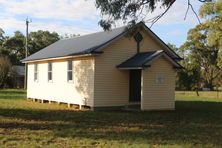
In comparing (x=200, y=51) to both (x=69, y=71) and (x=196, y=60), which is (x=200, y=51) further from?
(x=69, y=71)

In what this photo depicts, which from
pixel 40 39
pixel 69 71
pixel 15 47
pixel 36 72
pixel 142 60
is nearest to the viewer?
pixel 142 60

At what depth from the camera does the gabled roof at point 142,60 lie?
22.9 m

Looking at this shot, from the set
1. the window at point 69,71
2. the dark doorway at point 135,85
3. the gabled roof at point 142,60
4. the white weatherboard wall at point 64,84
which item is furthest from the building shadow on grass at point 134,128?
the window at point 69,71

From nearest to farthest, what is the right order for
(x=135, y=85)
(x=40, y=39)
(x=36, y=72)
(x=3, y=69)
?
(x=135, y=85), (x=36, y=72), (x=3, y=69), (x=40, y=39)

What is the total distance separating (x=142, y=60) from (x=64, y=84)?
256 inches

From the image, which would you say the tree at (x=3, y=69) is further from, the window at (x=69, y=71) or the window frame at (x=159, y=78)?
the window frame at (x=159, y=78)

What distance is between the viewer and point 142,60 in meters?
23.4

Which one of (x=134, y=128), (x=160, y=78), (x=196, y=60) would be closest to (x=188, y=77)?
(x=196, y=60)

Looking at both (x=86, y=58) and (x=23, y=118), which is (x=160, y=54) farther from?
(x=23, y=118)

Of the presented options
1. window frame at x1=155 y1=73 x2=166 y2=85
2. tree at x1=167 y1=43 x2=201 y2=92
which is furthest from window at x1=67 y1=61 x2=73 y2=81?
tree at x1=167 y1=43 x2=201 y2=92

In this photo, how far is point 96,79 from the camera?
938 inches

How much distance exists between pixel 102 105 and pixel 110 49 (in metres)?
3.28

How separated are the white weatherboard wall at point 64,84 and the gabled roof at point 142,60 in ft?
6.73

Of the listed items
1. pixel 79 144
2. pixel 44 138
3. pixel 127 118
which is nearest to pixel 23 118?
pixel 127 118
